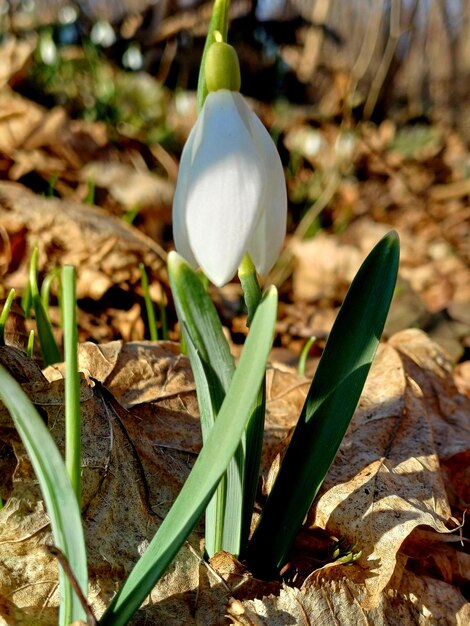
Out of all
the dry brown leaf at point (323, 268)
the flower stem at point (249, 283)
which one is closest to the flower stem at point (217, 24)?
the flower stem at point (249, 283)

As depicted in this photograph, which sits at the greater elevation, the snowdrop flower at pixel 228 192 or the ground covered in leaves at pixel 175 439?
the snowdrop flower at pixel 228 192

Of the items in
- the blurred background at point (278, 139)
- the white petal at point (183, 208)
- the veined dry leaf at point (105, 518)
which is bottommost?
the blurred background at point (278, 139)

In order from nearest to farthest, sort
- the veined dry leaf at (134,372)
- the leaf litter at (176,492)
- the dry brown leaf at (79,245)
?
1. the leaf litter at (176,492)
2. the veined dry leaf at (134,372)
3. the dry brown leaf at (79,245)

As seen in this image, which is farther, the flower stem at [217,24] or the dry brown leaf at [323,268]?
the dry brown leaf at [323,268]

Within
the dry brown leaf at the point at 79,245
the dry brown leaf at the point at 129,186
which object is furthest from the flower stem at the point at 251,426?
the dry brown leaf at the point at 129,186

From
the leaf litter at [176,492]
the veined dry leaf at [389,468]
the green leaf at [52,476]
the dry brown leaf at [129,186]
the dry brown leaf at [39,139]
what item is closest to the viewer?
the green leaf at [52,476]

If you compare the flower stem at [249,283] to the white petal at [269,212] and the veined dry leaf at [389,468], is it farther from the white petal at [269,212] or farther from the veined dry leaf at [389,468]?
the veined dry leaf at [389,468]

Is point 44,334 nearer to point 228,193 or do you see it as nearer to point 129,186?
point 228,193
